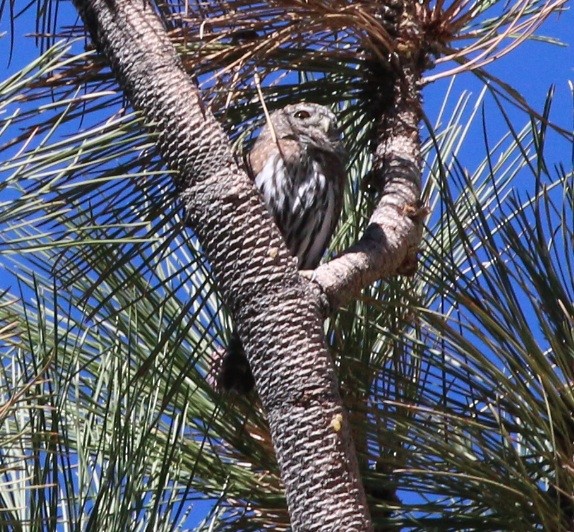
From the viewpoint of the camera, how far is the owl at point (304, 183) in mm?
2225

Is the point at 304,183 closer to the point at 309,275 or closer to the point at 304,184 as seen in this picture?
the point at 304,184

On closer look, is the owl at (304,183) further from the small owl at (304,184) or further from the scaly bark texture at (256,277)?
the scaly bark texture at (256,277)

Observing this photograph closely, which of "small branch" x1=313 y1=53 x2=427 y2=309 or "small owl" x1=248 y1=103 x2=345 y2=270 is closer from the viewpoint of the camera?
"small branch" x1=313 y1=53 x2=427 y2=309

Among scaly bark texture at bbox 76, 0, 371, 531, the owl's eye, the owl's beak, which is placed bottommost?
scaly bark texture at bbox 76, 0, 371, 531

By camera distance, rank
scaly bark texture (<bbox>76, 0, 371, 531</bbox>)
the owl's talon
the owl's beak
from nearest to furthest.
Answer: scaly bark texture (<bbox>76, 0, 371, 531</bbox>) → the owl's talon → the owl's beak

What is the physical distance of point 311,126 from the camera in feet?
7.54

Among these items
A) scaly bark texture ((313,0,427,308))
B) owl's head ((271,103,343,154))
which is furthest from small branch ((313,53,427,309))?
owl's head ((271,103,343,154))

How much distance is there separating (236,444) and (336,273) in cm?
62

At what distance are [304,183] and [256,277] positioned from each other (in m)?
1.01

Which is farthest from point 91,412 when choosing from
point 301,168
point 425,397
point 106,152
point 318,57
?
point 301,168

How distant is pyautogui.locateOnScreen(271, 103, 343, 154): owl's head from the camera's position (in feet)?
6.62

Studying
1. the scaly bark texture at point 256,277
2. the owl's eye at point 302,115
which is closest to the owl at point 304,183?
the owl's eye at point 302,115

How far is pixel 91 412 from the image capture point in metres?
1.59

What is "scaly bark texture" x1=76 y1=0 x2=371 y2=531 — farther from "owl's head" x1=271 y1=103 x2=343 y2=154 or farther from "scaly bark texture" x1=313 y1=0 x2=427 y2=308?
"owl's head" x1=271 y1=103 x2=343 y2=154
